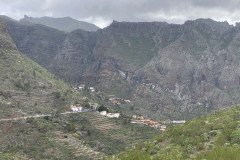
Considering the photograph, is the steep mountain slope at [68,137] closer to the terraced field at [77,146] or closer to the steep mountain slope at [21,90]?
the terraced field at [77,146]

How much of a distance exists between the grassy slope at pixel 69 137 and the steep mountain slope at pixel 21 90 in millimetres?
7587

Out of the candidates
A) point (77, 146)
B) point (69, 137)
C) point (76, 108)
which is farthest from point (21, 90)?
point (77, 146)

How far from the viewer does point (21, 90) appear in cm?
7800

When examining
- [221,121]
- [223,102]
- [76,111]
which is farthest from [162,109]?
[221,121]

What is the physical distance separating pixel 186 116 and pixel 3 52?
119 m

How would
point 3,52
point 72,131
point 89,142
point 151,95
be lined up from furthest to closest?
point 151,95 < point 3,52 < point 72,131 < point 89,142

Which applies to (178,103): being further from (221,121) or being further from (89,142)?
Result: (221,121)

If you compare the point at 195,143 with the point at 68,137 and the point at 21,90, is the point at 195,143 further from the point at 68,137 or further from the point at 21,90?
the point at 21,90

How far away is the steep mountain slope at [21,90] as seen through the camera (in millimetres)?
66400

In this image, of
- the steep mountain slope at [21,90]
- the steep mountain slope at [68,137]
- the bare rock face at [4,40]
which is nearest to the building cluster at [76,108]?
the steep mountain slope at [21,90]

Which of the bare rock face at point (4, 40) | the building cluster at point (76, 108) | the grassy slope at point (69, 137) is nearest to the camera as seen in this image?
the grassy slope at point (69, 137)

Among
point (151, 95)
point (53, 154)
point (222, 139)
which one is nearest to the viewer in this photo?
point (222, 139)

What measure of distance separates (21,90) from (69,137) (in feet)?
101

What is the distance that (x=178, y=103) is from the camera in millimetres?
190375
